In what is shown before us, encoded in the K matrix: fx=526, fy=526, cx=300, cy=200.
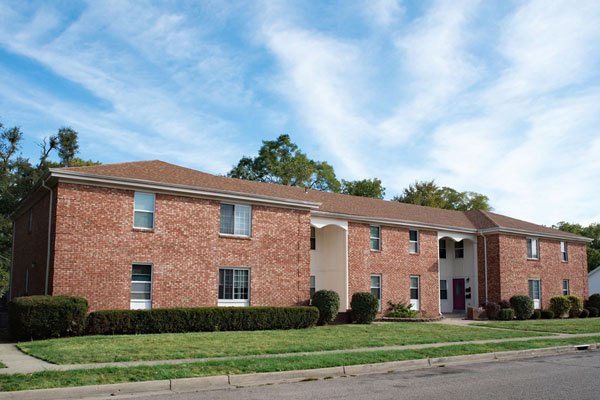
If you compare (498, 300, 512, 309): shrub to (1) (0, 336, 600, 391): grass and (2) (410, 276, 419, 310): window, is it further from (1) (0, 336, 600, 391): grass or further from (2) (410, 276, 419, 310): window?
(1) (0, 336, 600, 391): grass

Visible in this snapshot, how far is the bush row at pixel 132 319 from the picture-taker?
1520 centimetres

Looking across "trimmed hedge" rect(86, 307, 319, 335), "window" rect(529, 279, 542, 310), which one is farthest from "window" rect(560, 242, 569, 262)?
"trimmed hedge" rect(86, 307, 319, 335)

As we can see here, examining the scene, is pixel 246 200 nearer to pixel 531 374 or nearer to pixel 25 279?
pixel 25 279

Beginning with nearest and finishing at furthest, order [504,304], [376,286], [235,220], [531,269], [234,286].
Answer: [234,286] → [235,220] → [376,286] → [504,304] → [531,269]

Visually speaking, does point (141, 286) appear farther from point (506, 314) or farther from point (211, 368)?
point (506, 314)

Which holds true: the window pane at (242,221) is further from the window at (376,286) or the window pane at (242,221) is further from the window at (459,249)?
the window at (459,249)

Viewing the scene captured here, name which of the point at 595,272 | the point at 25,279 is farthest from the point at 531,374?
the point at 595,272

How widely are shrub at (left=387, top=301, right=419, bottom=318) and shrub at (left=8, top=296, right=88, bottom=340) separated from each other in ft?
51.4

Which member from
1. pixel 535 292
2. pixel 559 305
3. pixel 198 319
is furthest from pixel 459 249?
pixel 198 319

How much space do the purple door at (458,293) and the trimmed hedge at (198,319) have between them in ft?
47.4

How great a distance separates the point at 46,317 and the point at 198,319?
201 inches

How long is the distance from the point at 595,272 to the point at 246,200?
38257 mm

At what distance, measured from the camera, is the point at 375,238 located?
27562mm

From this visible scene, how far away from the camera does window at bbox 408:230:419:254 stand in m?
29.1
